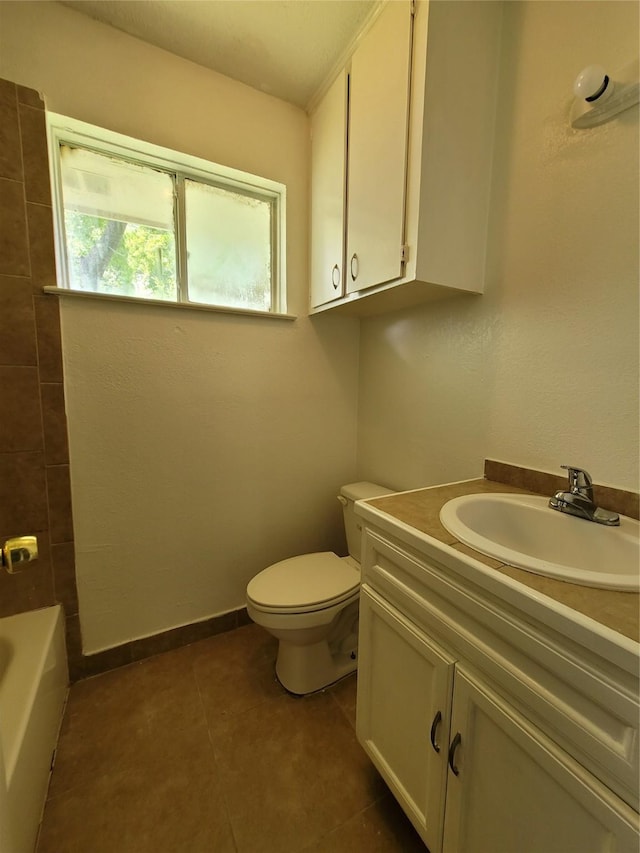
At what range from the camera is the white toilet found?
1.21 meters

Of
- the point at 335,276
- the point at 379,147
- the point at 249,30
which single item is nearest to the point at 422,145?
the point at 379,147

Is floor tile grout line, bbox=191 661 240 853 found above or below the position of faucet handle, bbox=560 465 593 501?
below

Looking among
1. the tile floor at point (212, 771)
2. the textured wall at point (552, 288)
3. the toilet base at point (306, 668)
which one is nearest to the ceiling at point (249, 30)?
the textured wall at point (552, 288)

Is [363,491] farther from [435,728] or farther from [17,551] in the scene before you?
[17,551]

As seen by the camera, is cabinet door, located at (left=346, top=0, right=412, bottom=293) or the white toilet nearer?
cabinet door, located at (left=346, top=0, right=412, bottom=293)

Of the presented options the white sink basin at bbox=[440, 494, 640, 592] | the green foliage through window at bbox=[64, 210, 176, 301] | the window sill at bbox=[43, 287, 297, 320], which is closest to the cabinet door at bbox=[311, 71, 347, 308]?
the window sill at bbox=[43, 287, 297, 320]

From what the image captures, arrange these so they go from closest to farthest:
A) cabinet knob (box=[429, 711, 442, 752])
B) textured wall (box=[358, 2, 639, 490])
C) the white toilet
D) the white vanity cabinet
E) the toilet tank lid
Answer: the white vanity cabinet → cabinet knob (box=[429, 711, 442, 752]) → textured wall (box=[358, 2, 639, 490]) → the white toilet → the toilet tank lid

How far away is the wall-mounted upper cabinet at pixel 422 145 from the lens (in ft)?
3.25

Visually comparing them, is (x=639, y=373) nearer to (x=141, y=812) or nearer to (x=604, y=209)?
(x=604, y=209)

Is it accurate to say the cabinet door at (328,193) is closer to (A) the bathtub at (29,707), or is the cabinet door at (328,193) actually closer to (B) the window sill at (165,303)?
(B) the window sill at (165,303)

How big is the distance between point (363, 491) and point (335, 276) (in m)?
0.95

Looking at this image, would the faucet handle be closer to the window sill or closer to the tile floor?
the tile floor

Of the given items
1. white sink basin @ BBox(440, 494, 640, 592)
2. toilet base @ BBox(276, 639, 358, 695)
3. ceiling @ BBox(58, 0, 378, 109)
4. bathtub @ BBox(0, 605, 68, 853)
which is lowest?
toilet base @ BBox(276, 639, 358, 695)

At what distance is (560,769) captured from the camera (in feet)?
1.65
